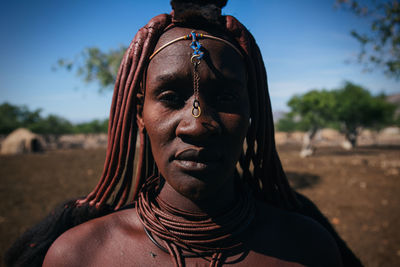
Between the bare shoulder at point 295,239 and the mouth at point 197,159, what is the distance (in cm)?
64

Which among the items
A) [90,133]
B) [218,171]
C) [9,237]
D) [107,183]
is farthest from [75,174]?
[90,133]

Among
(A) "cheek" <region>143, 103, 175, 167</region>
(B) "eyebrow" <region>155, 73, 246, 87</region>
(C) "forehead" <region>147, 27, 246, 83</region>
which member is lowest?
(A) "cheek" <region>143, 103, 175, 167</region>

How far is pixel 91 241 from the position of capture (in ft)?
5.04

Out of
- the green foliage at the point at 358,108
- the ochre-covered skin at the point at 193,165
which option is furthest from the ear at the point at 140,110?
the green foliage at the point at 358,108

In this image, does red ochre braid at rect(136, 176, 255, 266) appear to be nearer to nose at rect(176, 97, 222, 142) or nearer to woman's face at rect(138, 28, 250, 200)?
woman's face at rect(138, 28, 250, 200)

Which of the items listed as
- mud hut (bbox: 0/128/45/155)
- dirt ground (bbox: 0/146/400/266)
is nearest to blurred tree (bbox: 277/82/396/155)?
dirt ground (bbox: 0/146/400/266)

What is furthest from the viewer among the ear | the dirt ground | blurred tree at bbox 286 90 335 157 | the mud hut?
the mud hut

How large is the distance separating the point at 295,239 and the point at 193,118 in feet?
3.52

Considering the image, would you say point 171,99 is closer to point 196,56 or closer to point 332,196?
point 196,56

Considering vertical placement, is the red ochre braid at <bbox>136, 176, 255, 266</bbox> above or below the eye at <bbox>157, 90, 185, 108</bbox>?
below

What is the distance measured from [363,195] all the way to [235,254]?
9007mm

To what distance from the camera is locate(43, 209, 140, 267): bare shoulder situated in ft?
4.84

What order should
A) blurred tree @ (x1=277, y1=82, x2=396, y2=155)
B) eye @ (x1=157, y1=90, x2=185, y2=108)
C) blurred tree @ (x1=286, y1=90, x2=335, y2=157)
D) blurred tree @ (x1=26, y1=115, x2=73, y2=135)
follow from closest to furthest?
eye @ (x1=157, y1=90, x2=185, y2=108)
blurred tree @ (x1=286, y1=90, x2=335, y2=157)
blurred tree @ (x1=277, y1=82, x2=396, y2=155)
blurred tree @ (x1=26, y1=115, x2=73, y2=135)

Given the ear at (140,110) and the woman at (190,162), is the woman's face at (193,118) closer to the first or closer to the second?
the woman at (190,162)
